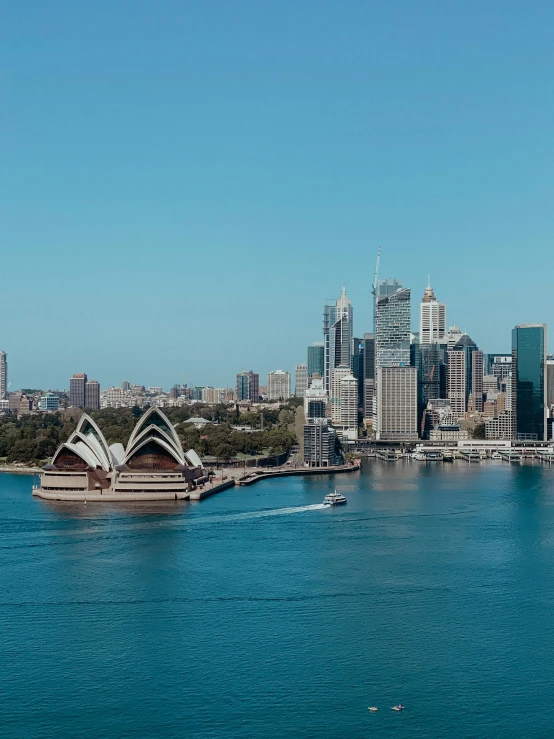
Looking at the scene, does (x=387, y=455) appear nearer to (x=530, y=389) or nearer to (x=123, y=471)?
(x=530, y=389)

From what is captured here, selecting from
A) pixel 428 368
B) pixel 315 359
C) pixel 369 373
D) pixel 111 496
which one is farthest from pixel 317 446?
pixel 315 359

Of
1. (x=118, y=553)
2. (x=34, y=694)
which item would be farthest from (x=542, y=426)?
(x=34, y=694)

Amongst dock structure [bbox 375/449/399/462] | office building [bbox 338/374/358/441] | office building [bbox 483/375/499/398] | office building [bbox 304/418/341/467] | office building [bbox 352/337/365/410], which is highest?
office building [bbox 352/337/365/410]

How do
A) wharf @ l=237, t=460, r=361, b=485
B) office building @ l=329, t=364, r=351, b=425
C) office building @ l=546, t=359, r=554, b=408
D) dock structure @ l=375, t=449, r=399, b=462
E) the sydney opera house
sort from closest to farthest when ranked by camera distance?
the sydney opera house < wharf @ l=237, t=460, r=361, b=485 < dock structure @ l=375, t=449, r=399, b=462 < office building @ l=546, t=359, r=554, b=408 < office building @ l=329, t=364, r=351, b=425

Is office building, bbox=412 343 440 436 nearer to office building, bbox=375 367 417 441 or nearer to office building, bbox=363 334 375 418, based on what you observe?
office building, bbox=363 334 375 418

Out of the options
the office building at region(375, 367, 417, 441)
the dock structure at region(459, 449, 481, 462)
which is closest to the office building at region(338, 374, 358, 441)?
the office building at region(375, 367, 417, 441)

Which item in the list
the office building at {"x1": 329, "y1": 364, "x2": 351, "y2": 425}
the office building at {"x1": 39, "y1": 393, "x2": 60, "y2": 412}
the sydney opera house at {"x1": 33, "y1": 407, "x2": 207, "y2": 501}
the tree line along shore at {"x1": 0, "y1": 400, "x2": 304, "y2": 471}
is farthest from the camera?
the office building at {"x1": 39, "y1": 393, "x2": 60, "y2": 412}

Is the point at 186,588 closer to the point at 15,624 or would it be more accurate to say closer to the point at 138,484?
the point at 15,624
